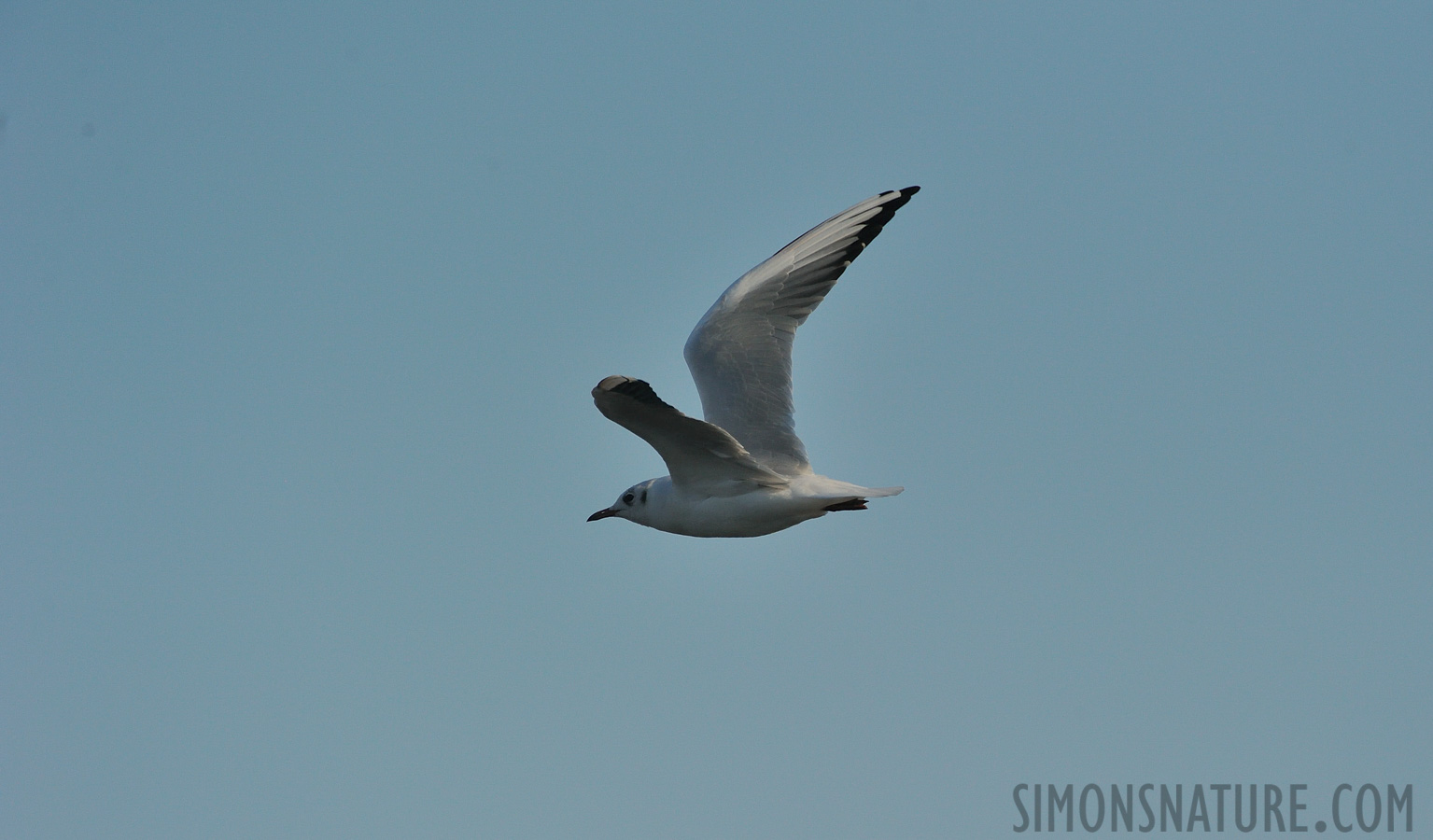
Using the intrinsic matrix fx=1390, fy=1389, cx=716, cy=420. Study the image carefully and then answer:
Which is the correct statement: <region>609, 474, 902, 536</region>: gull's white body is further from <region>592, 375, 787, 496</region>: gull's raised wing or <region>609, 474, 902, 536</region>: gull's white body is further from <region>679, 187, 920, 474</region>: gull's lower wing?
<region>679, 187, 920, 474</region>: gull's lower wing

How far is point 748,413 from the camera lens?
11758 millimetres

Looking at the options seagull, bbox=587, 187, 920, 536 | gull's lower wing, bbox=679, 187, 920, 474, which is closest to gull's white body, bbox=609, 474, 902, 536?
seagull, bbox=587, 187, 920, 536

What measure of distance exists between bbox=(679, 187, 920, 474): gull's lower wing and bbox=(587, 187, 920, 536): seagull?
0.04 ft

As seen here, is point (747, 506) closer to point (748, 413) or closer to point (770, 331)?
point (748, 413)

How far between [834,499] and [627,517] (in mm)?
2097

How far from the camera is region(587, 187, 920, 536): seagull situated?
9930 millimetres

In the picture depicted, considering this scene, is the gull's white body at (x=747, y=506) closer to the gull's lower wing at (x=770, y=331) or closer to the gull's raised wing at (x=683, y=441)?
the gull's raised wing at (x=683, y=441)

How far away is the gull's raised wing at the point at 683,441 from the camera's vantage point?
9023 mm

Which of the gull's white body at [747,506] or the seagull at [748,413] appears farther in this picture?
the gull's white body at [747,506]

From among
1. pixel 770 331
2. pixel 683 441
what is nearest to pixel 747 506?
pixel 683 441

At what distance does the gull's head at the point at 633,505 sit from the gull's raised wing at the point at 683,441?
572mm

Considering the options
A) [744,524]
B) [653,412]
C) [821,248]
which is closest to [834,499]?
[744,524]

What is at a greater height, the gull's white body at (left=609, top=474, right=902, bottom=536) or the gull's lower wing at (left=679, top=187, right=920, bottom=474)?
the gull's lower wing at (left=679, top=187, right=920, bottom=474)

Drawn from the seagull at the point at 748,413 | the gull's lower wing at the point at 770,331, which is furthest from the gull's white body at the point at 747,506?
the gull's lower wing at the point at 770,331
